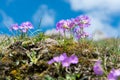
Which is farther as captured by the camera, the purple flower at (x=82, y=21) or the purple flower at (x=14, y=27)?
the purple flower at (x=14, y=27)

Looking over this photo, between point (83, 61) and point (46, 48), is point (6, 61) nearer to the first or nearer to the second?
point (46, 48)

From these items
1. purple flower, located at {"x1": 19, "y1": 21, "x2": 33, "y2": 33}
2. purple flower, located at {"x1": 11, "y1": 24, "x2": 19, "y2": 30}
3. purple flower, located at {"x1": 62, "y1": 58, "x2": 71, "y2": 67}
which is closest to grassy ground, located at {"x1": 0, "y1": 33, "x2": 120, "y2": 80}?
purple flower, located at {"x1": 62, "y1": 58, "x2": 71, "y2": 67}

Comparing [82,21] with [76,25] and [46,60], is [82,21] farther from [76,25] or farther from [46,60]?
[46,60]

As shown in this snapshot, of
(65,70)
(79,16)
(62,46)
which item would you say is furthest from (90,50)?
(79,16)

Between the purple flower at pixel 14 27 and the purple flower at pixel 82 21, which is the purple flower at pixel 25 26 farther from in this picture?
the purple flower at pixel 82 21

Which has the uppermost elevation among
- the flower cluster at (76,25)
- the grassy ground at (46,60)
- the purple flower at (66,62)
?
the flower cluster at (76,25)

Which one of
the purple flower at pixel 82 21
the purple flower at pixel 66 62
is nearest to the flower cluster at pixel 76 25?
the purple flower at pixel 82 21

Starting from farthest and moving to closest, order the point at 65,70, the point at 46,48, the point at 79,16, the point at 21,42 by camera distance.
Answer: the point at 79,16 < the point at 21,42 < the point at 46,48 < the point at 65,70
